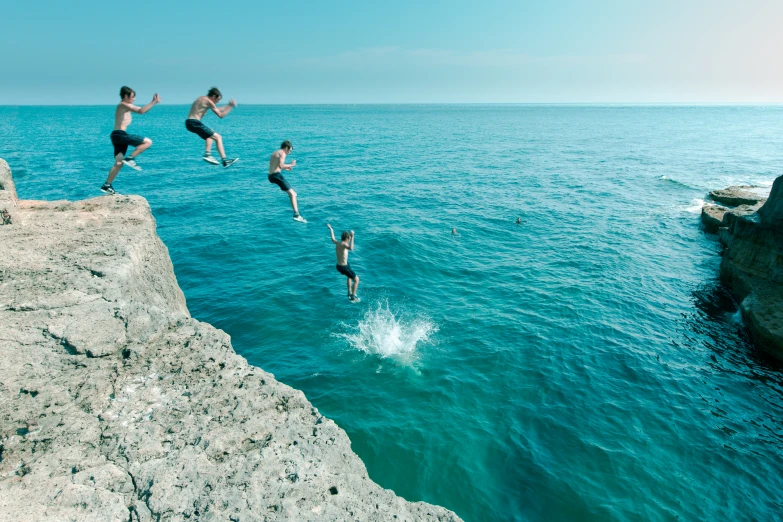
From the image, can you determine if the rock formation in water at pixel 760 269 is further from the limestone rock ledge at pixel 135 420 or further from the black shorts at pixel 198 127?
the black shorts at pixel 198 127

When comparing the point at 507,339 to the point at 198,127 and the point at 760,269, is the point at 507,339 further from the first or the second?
the point at 198,127

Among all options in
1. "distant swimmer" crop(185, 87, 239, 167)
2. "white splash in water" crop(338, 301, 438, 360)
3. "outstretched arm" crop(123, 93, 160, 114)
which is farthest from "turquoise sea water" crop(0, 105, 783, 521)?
"outstretched arm" crop(123, 93, 160, 114)

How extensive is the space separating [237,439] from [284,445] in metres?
0.88

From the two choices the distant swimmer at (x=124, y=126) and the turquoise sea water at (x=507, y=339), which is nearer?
the distant swimmer at (x=124, y=126)

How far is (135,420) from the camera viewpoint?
7629 mm

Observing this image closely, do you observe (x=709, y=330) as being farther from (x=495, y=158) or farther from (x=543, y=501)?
(x=495, y=158)

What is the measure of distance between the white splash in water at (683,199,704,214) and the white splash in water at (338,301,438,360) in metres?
38.4

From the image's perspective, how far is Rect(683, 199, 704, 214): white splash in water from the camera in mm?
43859

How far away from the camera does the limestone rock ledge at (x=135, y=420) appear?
6.45 meters

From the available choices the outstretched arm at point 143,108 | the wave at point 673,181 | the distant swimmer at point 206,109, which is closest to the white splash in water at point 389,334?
the distant swimmer at point 206,109

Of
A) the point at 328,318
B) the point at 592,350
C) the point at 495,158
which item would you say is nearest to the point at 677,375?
the point at 592,350

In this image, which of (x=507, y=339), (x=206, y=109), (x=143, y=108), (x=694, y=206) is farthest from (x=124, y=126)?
(x=694, y=206)

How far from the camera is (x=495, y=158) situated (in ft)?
A: 258

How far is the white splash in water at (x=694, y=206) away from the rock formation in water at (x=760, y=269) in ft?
57.1
